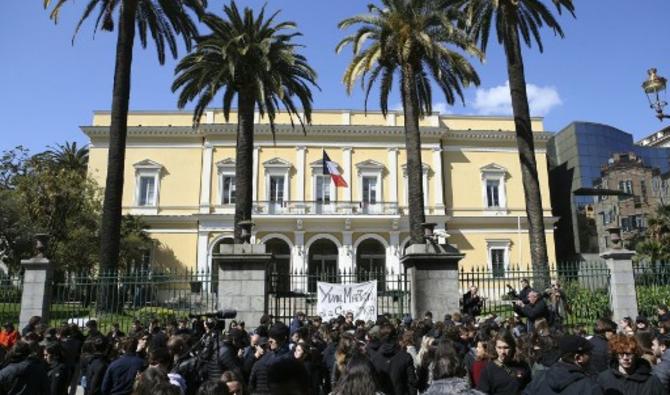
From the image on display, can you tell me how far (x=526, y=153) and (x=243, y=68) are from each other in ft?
35.8

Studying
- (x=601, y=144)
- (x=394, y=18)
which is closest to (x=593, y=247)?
(x=601, y=144)

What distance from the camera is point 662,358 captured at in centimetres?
537

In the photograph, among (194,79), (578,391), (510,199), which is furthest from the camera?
(510,199)

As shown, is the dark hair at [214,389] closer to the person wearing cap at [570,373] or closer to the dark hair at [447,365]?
the dark hair at [447,365]

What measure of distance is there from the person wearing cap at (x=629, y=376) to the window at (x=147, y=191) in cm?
3798

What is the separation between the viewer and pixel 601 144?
7500 cm

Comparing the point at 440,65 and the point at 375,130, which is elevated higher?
the point at 375,130

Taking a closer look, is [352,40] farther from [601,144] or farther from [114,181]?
[601,144]

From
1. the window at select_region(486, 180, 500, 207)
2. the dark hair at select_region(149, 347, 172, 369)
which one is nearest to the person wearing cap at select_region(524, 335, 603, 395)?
the dark hair at select_region(149, 347, 172, 369)

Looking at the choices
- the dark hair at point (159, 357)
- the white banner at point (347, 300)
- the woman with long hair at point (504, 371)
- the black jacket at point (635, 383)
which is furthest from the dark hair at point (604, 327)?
the white banner at point (347, 300)

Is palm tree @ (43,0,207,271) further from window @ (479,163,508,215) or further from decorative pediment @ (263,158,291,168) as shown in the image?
window @ (479,163,508,215)

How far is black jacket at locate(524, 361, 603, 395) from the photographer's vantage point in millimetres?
3945

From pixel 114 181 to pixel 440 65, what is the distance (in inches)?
516

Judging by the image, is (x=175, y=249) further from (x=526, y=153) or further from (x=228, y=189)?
(x=526, y=153)
